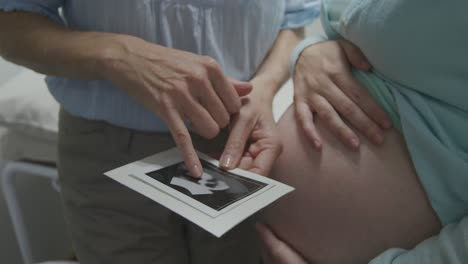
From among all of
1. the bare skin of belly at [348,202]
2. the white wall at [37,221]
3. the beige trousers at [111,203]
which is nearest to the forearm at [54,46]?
the beige trousers at [111,203]

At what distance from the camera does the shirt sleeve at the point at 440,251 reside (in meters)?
0.56

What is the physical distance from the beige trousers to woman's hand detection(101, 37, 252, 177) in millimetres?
121

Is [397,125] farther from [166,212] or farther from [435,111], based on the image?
[166,212]

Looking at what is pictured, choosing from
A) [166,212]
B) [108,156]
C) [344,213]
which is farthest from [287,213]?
[108,156]

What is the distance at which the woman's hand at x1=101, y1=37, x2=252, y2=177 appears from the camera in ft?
2.18

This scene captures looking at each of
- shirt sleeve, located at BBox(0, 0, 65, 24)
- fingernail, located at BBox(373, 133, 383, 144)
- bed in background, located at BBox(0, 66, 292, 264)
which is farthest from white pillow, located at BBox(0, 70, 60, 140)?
fingernail, located at BBox(373, 133, 383, 144)

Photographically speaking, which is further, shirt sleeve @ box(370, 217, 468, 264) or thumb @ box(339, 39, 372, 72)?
thumb @ box(339, 39, 372, 72)

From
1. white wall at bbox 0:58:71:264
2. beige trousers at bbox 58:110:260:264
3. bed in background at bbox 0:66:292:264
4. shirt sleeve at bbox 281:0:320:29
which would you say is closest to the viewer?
beige trousers at bbox 58:110:260:264

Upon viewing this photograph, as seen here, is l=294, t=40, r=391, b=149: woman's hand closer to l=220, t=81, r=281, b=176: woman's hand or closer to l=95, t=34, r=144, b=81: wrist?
l=220, t=81, r=281, b=176: woman's hand

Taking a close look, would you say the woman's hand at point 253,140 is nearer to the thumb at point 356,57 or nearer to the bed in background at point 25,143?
the thumb at point 356,57

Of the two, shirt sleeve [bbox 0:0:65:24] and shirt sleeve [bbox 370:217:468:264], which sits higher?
shirt sleeve [bbox 0:0:65:24]

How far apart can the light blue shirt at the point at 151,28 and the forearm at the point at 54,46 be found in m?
0.03

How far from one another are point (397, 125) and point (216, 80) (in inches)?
11.0

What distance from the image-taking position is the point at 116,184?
0.79 metres
